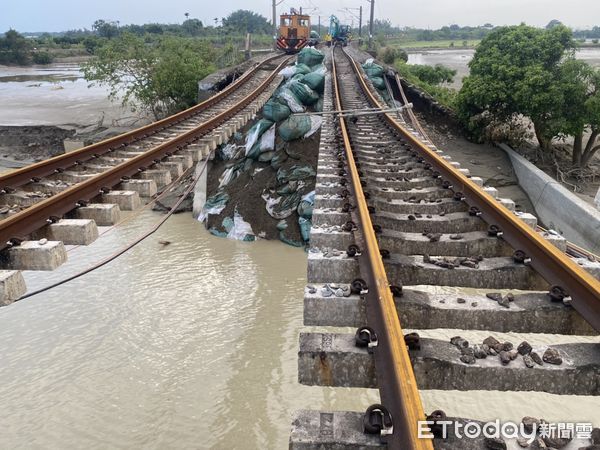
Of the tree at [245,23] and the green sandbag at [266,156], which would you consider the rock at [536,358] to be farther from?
the tree at [245,23]

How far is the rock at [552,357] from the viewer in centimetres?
231

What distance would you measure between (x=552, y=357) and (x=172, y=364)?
621 cm

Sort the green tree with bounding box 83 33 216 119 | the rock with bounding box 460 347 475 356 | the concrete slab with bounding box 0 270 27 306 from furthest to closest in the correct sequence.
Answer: the green tree with bounding box 83 33 216 119 < the concrete slab with bounding box 0 270 27 306 < the rock with bounding box 460 347 475 356

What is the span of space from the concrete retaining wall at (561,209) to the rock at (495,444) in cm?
1002

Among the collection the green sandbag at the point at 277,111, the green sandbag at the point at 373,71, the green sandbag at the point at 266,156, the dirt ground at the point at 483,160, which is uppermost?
the green sandbag at the point at 373,71

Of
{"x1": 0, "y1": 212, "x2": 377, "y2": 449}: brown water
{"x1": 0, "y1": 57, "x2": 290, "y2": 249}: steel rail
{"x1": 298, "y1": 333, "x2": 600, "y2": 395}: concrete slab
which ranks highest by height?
{"x1": 0, "y1": 57, "x2": 290, "y2": 249}: steel rail

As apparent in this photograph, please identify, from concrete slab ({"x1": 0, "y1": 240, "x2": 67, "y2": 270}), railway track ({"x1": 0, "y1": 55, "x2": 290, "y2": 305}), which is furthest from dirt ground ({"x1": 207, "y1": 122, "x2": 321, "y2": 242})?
concrete slab ({"x1": 0, "y1": 240, "x2": 67, "y2": 270})

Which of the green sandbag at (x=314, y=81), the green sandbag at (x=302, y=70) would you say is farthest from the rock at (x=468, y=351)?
the green sandbag at (x=302, y=70)

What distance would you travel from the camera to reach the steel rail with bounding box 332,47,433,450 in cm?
174

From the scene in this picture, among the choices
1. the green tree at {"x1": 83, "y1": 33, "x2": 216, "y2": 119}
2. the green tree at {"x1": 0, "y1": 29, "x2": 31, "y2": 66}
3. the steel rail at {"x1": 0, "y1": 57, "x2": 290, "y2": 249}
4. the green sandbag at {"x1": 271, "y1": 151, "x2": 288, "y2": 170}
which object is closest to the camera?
the steel rail at {"x1": 0, "y1": 57, "x2": 290, "y2": 249}

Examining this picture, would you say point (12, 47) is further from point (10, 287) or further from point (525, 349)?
point (525, 349)

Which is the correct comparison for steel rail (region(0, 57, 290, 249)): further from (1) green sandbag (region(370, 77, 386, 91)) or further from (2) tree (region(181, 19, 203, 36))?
(2) tree (region(181, 19, 203, 36))

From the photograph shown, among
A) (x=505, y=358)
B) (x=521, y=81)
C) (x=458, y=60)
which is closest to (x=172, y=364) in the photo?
(x=505, y=358)

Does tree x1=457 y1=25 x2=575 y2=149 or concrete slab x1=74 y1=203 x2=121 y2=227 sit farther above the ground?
tree x1=457 y1=25 x2=575 y2=149
